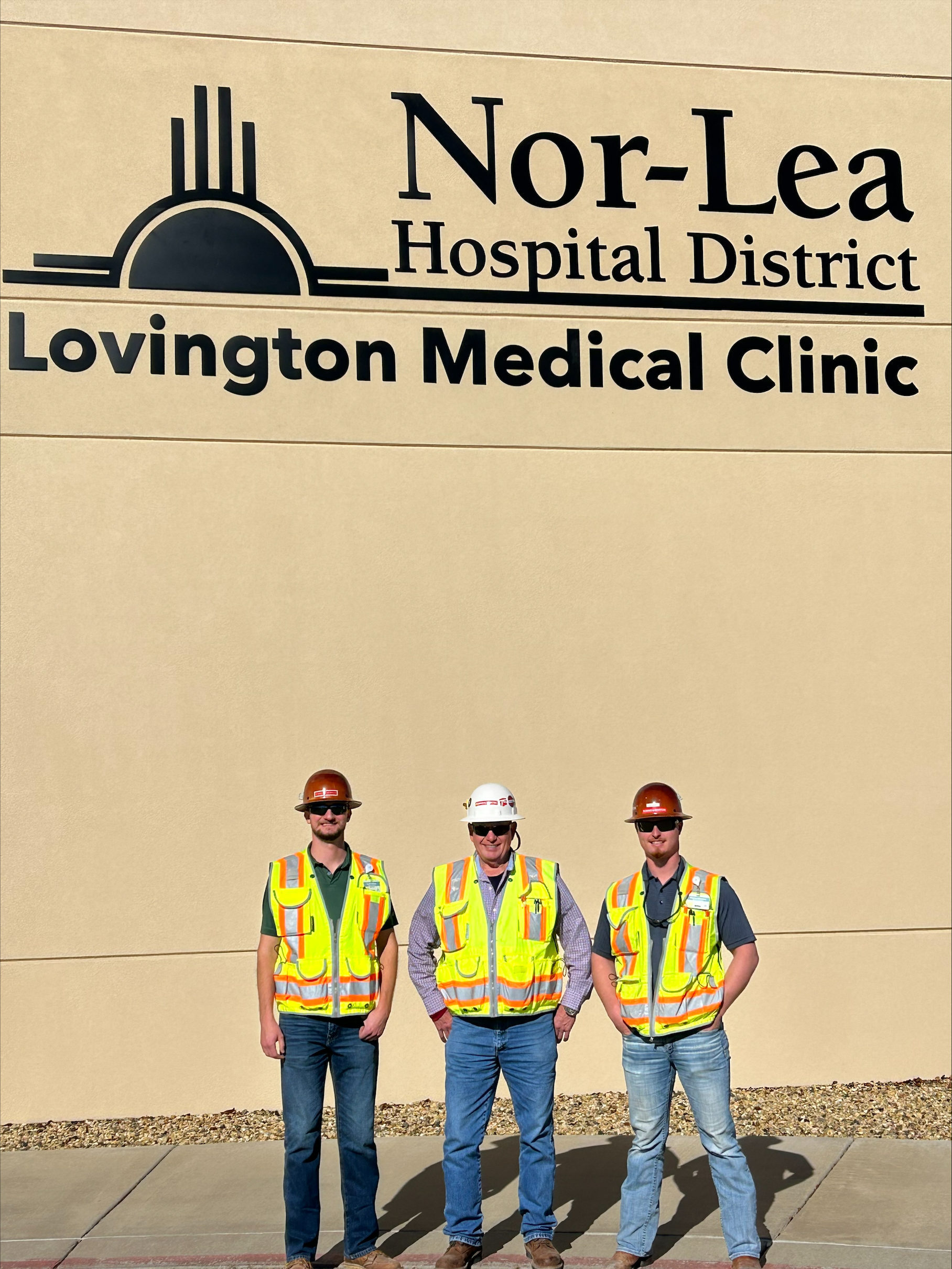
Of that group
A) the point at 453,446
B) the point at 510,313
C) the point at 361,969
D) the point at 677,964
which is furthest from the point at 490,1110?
the point at 510,313

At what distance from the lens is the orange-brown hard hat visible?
6094mm

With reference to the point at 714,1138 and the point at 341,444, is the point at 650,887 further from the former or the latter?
the point at 341,444

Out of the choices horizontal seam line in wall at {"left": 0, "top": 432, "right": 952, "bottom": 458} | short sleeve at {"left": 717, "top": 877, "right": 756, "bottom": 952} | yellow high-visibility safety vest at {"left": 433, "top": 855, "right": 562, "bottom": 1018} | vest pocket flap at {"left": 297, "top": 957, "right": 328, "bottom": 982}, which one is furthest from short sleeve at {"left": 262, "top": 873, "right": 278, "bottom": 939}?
horizontal seam line in wall at {"left": 0, "top": 432, "right": 952, "bottom": 458}

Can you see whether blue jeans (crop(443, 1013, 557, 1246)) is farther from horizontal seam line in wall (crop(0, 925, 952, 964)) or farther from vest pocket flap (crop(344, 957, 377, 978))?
horizontal seam line in wall (crop(0, 925, 952, 964))

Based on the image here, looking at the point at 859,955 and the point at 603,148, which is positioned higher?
A: the point at 603,148

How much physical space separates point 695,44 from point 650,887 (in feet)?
21.2

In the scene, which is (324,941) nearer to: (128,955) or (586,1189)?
(586,1189)

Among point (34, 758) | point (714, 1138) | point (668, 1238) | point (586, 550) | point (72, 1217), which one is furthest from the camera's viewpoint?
point (586, 550)

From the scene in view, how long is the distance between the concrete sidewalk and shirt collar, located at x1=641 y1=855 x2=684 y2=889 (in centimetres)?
166

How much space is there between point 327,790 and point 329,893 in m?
0.48

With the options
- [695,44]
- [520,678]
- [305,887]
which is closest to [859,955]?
[520,678]

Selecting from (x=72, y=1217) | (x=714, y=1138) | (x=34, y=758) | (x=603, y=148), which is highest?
(x=603, y=148)

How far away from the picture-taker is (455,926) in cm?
636

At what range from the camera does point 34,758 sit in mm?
9062
